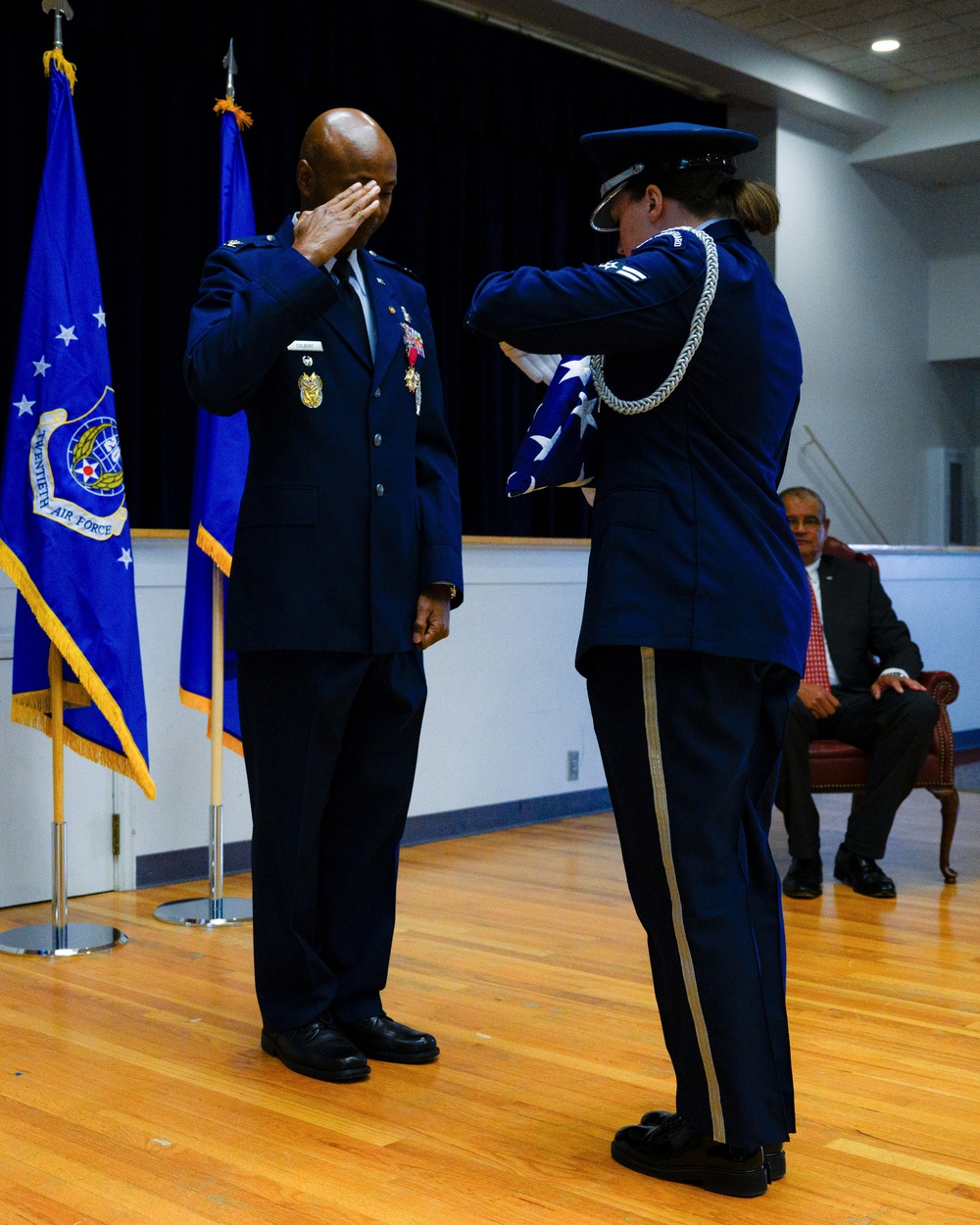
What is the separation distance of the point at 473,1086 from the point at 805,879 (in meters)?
1.83

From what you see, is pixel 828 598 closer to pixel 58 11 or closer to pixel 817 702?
pixel 817 702

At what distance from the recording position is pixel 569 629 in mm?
5258

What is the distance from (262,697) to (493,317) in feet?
2.75

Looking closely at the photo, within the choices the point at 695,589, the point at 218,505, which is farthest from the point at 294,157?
the point at 695,589

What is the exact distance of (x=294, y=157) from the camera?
18.6 feet

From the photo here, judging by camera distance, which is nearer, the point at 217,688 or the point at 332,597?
the point at 332,597

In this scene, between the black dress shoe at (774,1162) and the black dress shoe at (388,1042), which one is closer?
the black dress shoe at (774,1162)

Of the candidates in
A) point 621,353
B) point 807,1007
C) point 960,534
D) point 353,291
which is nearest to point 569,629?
point 807,1007

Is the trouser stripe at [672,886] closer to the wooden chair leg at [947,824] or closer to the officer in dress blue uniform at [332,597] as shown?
the officer in dress blue uniform at [332,597]

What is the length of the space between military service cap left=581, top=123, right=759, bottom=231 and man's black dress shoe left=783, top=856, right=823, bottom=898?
2.42 m

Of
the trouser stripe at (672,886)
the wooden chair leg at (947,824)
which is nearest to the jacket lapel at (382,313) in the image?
the trouser stripe at (672,886)

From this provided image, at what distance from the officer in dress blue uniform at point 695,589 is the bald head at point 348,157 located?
47 centimetres

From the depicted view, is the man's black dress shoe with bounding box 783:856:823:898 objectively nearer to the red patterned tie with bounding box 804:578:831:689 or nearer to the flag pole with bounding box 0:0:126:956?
the red patterned tie with bounding box 804:578:831:689

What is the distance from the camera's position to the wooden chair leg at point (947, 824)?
157 inches
